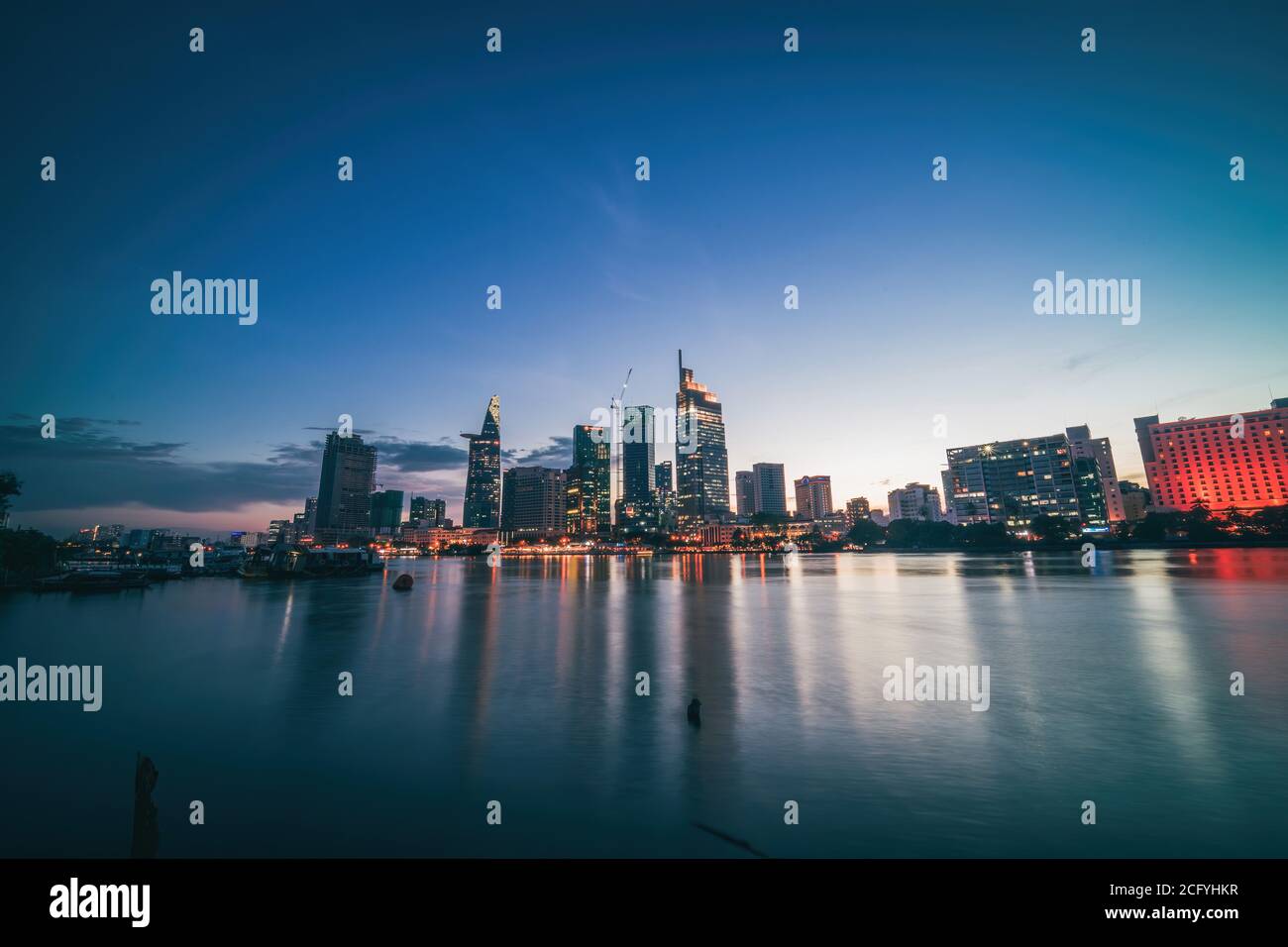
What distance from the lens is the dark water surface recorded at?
1277cm

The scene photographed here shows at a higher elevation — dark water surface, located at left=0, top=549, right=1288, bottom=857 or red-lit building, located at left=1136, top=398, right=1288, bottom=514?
red-lit building, located at left=1136, top=398, right=1288, bottom=514

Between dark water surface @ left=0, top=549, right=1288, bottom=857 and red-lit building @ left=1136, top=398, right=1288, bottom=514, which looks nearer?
dark water surface @ left=0, top=549, right=1288, bottom=857

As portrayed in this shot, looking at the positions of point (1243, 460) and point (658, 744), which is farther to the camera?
point (1243, 460)

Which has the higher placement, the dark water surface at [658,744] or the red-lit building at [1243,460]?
the red-lit building at [1243,460]

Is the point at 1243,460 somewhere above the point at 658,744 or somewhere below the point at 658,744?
above

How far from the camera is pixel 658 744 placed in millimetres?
18500

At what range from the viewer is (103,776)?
1678cm

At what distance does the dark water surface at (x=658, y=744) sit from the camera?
12.8 meters

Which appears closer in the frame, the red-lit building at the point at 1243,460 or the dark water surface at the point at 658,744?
the dark water surface at the point at 658,744

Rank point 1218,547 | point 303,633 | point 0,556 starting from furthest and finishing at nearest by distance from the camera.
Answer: point 1218,547, point 0,556, point 303,633
